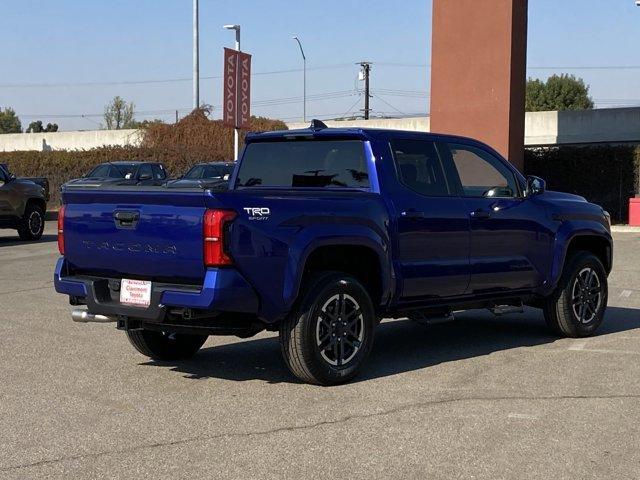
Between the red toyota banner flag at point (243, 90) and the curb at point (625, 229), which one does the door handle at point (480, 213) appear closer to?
the red toyota banner flag at point (243, 90)

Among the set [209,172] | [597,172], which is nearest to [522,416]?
[209,172]

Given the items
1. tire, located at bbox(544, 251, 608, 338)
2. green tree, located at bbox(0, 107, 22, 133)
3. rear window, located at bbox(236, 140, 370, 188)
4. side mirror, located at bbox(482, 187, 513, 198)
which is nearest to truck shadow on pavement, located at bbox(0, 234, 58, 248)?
rear window, located at bbox(236, 140, 370, 188)

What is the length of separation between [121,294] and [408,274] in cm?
228

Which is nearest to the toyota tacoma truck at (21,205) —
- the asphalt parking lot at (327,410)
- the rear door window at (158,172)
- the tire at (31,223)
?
the tire at (31,223)

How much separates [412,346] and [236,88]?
611 inches

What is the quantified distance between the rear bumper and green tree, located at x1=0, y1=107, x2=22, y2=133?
127m

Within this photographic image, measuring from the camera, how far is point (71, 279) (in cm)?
723

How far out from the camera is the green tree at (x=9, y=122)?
12809 cm

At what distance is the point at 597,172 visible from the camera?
31.7 metres

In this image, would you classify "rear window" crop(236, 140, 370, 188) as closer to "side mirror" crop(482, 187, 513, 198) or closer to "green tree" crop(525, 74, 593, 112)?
"side mirror" crop(482, 187, 513, 198)

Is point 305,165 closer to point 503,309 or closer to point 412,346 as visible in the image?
point 412,346

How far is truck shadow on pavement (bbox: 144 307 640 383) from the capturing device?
7.74 m

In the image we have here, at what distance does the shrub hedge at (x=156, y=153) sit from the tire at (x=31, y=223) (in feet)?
55.6

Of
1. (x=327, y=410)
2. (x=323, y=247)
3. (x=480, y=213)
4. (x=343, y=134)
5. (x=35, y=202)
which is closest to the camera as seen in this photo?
(x=327, y=410)
